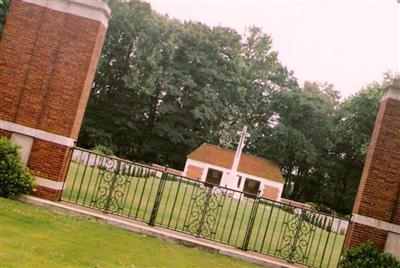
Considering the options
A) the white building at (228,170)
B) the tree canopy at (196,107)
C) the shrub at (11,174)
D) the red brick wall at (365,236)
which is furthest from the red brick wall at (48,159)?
the tree canopy at (196,107)

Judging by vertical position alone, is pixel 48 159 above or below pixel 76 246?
above

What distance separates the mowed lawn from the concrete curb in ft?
0.69

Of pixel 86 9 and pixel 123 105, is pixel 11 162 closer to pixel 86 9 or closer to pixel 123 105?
pixel 86 9

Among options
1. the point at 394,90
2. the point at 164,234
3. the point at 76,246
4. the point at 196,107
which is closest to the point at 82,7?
→ the point at 164,234

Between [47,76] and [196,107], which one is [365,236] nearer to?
[47,76]

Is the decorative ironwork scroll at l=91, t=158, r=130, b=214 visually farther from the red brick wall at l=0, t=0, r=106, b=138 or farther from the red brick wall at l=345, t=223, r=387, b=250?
the red brick wall at l=345, t=223, r=387, b=250

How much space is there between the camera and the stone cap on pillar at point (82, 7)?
1044 cm

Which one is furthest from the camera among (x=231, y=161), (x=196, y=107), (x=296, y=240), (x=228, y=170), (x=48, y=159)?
(x=196, y=107)

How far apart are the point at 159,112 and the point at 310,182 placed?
1951 centimetres

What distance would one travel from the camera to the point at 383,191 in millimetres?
10039

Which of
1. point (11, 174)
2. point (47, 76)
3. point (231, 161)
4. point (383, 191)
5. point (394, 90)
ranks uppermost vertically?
point (394, 90)

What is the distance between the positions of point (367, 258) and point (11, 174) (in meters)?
8.07

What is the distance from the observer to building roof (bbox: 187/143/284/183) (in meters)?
41.7

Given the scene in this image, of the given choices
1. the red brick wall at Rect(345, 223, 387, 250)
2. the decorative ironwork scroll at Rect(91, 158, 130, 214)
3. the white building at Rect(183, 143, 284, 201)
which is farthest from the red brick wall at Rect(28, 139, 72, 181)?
the white building at Rect(183, 143, 284, 201)
